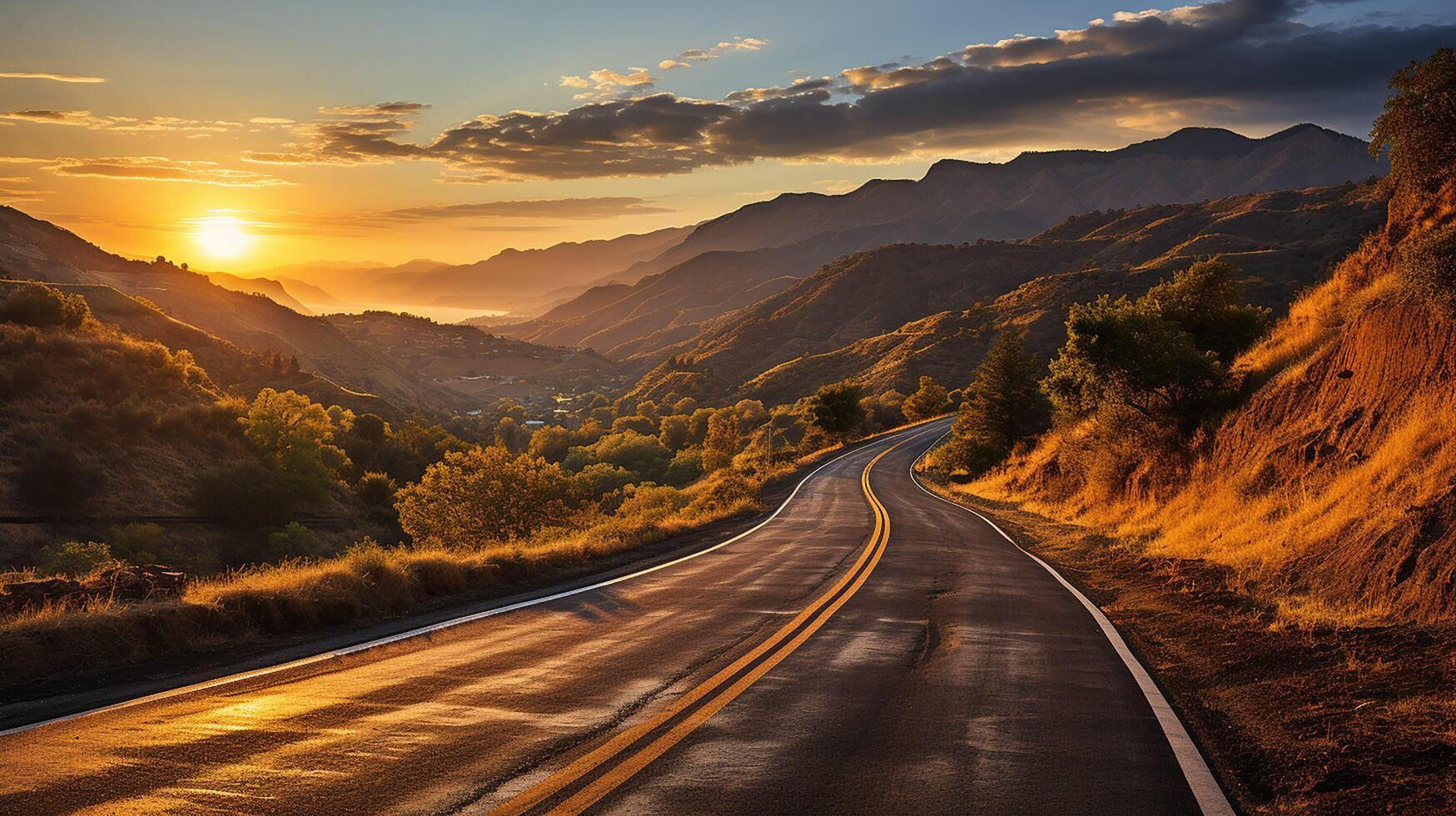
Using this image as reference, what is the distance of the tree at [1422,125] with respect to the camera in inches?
645

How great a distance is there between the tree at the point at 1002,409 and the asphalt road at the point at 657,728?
Result: 3927 cm

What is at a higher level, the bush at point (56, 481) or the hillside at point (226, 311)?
the hillside at point (226, 311)

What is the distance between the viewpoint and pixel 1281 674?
789 cm

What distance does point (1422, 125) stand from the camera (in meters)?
17.3

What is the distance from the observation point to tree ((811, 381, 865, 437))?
7719 centimetres

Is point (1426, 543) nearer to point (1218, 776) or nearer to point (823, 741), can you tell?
point (1218, 776)

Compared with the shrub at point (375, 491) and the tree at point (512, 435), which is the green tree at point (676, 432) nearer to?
the tree at point (512, 435)

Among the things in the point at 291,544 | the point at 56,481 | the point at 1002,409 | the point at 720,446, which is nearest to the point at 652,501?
the point at 1002,409

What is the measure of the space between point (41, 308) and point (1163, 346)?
237 feet

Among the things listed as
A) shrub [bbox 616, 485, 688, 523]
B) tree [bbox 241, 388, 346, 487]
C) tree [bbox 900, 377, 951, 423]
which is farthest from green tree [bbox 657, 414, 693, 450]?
shrub [bbox 616, 485, 688, 523]

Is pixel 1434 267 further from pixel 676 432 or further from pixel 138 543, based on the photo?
pixel 676 432

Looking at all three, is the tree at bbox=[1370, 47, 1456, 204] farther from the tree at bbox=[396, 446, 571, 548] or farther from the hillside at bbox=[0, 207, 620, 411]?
the hillside at bbox=[0, 207, 620, 411]

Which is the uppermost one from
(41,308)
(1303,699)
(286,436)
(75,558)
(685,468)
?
(41,308)

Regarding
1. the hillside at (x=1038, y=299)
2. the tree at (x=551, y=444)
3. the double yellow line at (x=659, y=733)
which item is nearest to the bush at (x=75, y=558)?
the double yellow line at (x=659, y=733)
